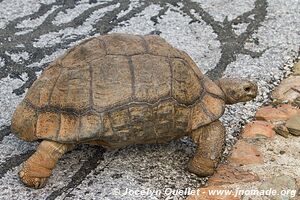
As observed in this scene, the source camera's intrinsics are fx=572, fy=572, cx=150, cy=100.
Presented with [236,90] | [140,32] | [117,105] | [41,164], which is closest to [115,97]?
[117,105]

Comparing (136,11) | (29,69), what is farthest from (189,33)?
(29,69)

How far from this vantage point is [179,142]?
3.45 m

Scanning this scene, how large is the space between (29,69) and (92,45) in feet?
3.60

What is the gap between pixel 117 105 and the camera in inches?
117

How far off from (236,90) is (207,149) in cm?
48

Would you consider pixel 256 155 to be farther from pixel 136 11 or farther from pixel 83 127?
pixel 136 11

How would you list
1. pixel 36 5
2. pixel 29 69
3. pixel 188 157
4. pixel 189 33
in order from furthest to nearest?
pixel 36 5 < pixel 189 33 < pixel 29 69 < pixel 188 157

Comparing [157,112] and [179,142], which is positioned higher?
[157,112]

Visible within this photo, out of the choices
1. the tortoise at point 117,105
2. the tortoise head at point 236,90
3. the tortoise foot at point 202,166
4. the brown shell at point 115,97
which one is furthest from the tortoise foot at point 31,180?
the tortoise head at point 236,90

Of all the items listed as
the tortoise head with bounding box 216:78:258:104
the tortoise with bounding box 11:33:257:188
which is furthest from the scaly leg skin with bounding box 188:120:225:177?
the tortoise head with bounding box 216:78:258:104

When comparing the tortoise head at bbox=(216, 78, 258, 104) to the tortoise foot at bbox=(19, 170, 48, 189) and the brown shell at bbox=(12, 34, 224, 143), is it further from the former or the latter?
the tortoise foot at bbox=(19, 170, 48, 189)

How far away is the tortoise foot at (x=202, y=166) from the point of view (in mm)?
3115

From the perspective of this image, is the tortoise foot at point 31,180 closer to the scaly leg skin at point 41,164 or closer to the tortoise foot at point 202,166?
the scaly leg skin at point 41,164

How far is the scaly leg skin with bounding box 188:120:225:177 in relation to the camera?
10.2ft
